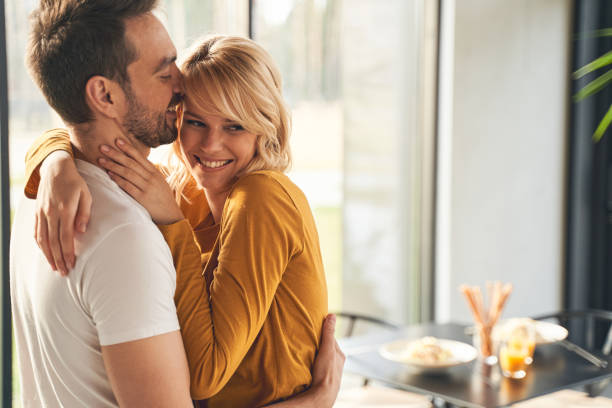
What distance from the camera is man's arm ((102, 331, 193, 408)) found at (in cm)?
103

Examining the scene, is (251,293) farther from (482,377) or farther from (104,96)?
(482,377)

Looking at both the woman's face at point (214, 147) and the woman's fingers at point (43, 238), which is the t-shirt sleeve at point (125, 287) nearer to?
the woman's fingers at point (43, 238)

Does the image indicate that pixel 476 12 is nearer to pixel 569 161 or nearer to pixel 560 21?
pixel 560 21

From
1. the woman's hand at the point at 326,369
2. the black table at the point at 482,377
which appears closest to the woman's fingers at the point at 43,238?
the woman's hand at the point at 326,369

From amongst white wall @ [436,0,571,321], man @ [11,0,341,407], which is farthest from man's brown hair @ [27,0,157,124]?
white wall @ [436,0,571,321]

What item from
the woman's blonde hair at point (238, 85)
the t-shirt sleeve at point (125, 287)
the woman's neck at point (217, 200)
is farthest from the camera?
the woman's neck at point (217, 200)

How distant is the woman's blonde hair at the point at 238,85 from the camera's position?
137 cm

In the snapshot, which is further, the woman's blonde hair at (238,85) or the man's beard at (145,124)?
the woman's blonde hair at (238,85)

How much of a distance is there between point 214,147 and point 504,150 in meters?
3.08

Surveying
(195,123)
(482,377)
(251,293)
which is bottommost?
(482,377)

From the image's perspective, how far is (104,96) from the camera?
114cm

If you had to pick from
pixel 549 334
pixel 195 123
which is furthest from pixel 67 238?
pixel 549 334

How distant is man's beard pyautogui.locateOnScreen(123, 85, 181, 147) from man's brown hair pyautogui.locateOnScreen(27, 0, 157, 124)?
0.04 meters

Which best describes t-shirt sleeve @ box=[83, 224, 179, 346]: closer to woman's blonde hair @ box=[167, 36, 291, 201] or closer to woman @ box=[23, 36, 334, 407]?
woman @ box=[23, 36, 334, 407]
